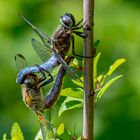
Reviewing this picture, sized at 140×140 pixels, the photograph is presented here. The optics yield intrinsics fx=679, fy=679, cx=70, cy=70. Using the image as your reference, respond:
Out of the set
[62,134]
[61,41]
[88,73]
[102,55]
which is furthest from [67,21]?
[102,55]

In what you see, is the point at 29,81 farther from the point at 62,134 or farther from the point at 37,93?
the point at 62,134

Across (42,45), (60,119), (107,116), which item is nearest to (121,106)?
(107,116)

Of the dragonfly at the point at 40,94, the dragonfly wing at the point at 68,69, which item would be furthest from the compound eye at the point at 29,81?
the dragonfly wing at the point at 68,69

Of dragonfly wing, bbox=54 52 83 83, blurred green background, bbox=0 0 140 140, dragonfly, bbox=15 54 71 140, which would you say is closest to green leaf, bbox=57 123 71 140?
dragonfly, bbox=15 54 71 140

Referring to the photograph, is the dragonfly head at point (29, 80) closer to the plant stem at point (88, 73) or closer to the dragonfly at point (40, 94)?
the dragonfly at point (40, 94)

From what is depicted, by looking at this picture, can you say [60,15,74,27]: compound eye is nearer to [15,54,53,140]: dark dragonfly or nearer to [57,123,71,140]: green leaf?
[15,54,53,140]: dark dragonfly
